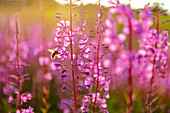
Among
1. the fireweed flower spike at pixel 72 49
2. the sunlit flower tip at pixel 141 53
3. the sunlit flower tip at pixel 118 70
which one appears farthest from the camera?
the fireweed flower spike at pixel 72 49

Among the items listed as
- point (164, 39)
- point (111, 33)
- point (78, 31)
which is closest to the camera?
point (111, 33)

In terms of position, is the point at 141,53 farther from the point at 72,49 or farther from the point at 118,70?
the point at 72,49

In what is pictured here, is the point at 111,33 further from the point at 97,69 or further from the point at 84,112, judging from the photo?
the point at 84,112

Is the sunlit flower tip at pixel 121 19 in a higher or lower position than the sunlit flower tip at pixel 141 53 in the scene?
higher

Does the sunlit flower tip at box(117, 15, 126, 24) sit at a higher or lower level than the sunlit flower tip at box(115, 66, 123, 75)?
higher

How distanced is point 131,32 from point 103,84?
0.80 m

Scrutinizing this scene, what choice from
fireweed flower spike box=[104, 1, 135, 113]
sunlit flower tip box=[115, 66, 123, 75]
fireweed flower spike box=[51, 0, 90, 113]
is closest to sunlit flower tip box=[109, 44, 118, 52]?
fireweed flower spike box=[104, 1, 135, 113]

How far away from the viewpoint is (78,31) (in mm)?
2344

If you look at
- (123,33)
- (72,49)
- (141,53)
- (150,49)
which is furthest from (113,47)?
(72,49)

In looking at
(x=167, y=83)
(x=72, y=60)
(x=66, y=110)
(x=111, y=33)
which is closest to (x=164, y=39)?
(x=72, y=60)

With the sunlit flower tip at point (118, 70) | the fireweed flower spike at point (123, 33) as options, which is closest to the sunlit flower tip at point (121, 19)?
the fireweed flower spike at point (123, 33)

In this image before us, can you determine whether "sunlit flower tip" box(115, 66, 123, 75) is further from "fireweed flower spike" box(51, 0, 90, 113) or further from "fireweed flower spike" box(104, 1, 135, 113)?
→ "fireweed flower spike" box(51, 0, 90, 113)

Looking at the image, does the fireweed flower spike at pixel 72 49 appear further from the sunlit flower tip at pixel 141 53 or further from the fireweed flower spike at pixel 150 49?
the sunlit flower tip at pixel 141 53

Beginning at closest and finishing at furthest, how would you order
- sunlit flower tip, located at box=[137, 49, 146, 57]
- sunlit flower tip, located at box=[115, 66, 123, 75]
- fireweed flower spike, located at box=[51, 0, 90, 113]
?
sunlit flower tip, located at box=[115, 66, 123, 75], sunlit flower tip, located at box=[137, 49, 146, 57], fireweed flower spike, located at box=[51, 0, 90, 113]
